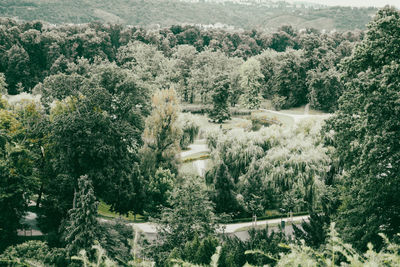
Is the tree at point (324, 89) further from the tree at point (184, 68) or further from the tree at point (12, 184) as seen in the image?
the tree at point (12, 184)

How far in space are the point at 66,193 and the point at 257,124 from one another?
3456 centimetres

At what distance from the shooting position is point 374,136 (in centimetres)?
1391

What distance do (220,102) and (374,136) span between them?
4097cm

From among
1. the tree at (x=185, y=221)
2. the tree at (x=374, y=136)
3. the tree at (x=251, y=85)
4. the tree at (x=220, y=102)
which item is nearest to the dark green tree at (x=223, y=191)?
the tree at (x=185, y=221)

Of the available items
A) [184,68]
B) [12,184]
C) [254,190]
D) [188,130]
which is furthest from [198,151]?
[184,68]

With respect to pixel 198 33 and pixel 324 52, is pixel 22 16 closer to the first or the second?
pixel 198 33

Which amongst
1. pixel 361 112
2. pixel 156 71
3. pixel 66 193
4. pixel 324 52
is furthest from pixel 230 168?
pixel 324 52

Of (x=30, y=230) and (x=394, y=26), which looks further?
(x=30, y=230)

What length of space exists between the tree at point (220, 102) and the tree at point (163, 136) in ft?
78.4

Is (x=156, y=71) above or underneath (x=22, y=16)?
underneath

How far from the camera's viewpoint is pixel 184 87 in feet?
213

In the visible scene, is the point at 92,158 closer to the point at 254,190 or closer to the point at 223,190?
the point at 223,190

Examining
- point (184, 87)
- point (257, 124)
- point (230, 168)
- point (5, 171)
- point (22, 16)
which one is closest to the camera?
point (5, 171)

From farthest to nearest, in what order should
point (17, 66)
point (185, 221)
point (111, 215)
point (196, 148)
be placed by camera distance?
1. point (17, 66)
2. point (196, 148)
3. point (111, 215)
4. point (185, 221)
